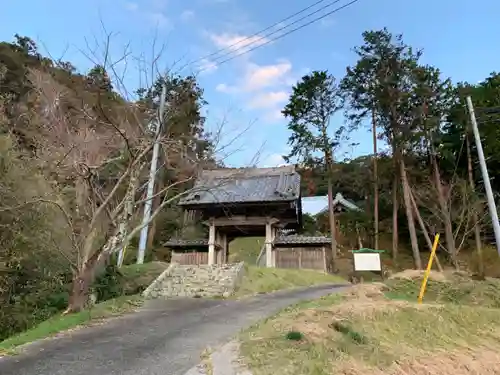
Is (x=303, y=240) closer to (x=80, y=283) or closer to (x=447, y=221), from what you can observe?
(x=447, y=221)

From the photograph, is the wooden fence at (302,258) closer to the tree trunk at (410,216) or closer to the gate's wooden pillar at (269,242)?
the gate's wooden pillar at (269,242)

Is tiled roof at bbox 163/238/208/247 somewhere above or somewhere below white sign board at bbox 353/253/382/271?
above

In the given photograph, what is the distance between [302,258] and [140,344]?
14.9 meters

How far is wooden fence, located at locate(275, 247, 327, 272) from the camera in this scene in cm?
1966

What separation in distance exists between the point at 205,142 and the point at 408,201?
1585 cm

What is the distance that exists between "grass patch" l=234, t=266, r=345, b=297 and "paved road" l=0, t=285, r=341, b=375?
4125 millimetres

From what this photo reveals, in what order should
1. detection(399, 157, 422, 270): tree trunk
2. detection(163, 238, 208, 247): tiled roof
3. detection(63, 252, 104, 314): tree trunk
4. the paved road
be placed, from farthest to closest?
detection(399, 157, 422, 270): tree trunk < detection(163, 238, 208, 247): tiled roof < detection(63, 252, 104, 314): tree trunk < the paved road

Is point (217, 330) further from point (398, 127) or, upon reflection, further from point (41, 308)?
point (398, 127)

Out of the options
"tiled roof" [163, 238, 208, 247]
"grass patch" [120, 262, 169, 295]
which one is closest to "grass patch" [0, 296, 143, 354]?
"grass patch" [120, 262, 169, 295]

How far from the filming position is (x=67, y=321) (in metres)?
7.08

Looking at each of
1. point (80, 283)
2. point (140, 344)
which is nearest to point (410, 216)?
point (80, 283)

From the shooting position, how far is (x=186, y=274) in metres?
14.2

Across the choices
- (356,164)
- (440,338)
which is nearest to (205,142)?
(440,338)

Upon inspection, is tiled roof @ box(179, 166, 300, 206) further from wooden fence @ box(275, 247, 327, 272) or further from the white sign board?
the white sign board
